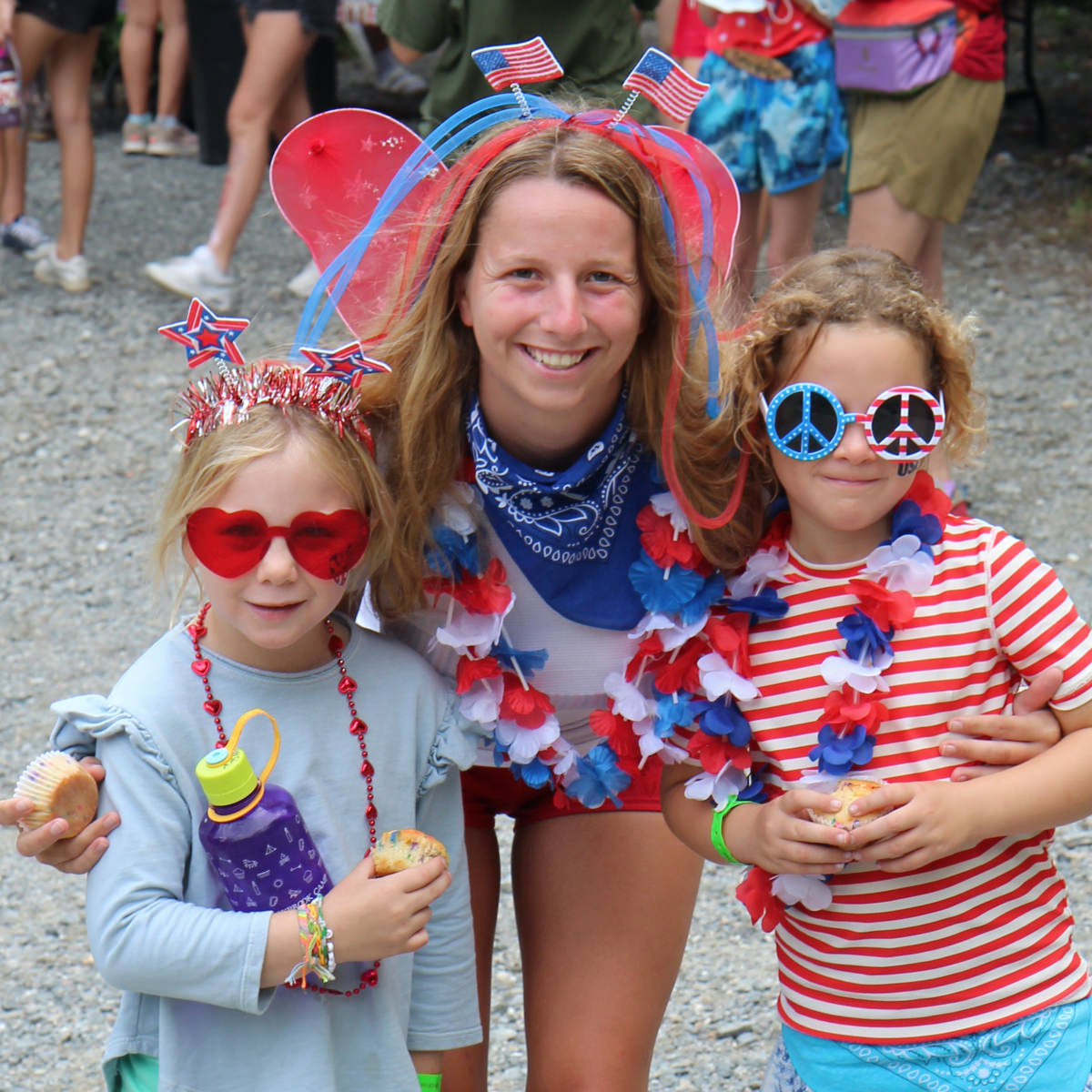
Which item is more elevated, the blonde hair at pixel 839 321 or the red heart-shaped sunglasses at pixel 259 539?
the blonde hair at pixel 839 321

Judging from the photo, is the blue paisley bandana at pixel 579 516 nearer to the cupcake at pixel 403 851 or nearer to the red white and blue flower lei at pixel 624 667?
the red white and blue flower lei at pixel 624 667

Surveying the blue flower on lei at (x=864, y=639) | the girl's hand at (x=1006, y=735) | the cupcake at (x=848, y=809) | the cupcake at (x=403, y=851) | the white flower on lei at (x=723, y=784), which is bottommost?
the cupcake at (x=403, y=851)

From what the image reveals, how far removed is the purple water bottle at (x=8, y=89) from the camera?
6.04 metres

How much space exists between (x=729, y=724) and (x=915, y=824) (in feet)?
0.93

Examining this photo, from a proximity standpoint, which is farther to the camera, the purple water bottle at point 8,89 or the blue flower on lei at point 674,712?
the purple water bottle at point 8,89

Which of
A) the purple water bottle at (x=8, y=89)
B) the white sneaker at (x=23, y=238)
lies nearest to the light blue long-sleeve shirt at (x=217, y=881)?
the purple water bottle at (x=8, y=89)

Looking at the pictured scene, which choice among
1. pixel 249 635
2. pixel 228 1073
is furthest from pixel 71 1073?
pixel 249 635

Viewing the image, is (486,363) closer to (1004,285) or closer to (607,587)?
(607,587)

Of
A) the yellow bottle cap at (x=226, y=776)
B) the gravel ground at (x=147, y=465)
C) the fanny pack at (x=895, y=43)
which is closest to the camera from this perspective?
the yellow bottle cap at (x=226, y=776)

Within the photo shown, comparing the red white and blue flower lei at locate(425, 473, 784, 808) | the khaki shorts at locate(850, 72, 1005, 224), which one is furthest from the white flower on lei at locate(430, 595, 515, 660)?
the khaki shorts at locate(850, 72, 1005, 224)

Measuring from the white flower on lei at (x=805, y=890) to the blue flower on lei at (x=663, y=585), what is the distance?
1.33 feet

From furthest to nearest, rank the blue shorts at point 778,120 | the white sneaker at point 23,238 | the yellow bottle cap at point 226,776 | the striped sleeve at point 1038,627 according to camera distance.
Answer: the white sneaker at point 23,238, the blue shorts at point 778,120, the striped sleeve at point 1038,627, the yellow bottle cap at point 226,776

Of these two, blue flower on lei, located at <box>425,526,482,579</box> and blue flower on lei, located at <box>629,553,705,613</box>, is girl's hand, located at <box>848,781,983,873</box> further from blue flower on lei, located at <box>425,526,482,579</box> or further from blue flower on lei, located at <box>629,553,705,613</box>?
blue flower on lei, located at <box>425,526,482,579</box>

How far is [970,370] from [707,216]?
0.46 metres
